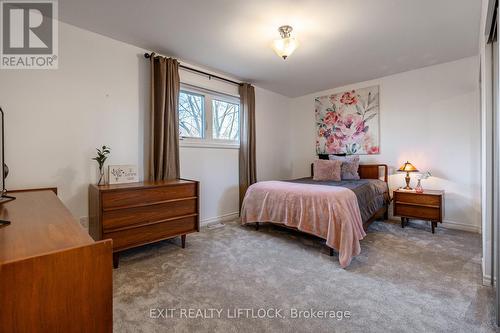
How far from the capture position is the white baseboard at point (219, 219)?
3412 mm

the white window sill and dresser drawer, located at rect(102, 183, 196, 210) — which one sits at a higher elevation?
the white window sill

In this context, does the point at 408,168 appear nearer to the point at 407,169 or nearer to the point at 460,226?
the point at 407,169

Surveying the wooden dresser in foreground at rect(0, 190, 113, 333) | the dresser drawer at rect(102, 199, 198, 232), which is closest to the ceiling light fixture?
the dresser drawer at rect(102, 199, 198, 232)

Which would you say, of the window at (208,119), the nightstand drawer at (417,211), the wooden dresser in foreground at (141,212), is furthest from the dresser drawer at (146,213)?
the nightstand drawer at (417,211)

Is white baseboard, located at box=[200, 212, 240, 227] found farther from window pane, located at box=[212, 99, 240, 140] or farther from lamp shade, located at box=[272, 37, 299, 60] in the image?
lamp shade, located at box=[272, 37, 299, 60]

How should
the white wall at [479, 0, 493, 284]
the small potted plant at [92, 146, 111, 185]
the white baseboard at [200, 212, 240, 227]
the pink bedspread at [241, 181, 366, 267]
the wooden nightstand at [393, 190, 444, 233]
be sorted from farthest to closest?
the white baseboard at [200, 212, 240, 227] → the wooden nightstand at [393, 190, 444, 233] → the small potted plant at [92, 146, 111, 185] → the pink bedspread at [241, 181, 366, 267] → the white wall at [479, 0, 493, 284]

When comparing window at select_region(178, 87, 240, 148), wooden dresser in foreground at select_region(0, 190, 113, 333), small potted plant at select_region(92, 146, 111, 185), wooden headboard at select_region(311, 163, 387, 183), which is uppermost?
window at select_region(178, 87, 240, 148)

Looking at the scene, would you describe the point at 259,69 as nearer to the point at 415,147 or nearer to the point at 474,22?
the point at 474,22

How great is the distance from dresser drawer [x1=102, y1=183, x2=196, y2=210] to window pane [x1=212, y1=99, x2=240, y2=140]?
1.32 m

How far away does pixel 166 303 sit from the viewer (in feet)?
5.26

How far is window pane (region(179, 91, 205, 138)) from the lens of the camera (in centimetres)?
325

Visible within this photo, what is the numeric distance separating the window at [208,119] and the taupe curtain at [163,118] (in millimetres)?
347

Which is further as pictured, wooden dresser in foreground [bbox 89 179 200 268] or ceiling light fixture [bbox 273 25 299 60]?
ceiling light fixture [bbox 273 25 299 60]

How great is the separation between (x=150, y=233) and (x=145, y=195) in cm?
39
